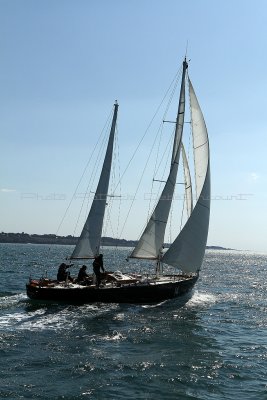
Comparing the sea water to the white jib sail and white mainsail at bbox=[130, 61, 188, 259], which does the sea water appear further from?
white mainsail at bbox=[130, 61, 188, 259]

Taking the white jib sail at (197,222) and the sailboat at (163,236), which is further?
the white jib sail at (197,222)

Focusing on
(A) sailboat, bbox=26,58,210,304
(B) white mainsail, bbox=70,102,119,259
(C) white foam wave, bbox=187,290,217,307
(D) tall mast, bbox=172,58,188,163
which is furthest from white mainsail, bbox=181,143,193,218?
(C) white foam wave, bbox=187,290,217,307

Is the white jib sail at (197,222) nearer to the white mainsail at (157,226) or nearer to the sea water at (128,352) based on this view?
the white mainsail at (157,226)

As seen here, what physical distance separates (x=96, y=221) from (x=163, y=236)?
15.0ft

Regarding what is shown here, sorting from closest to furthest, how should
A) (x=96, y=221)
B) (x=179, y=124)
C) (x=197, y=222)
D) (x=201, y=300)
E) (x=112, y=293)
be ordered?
(x=112, y=293) < (x=197, y=222) < (x=96, y=221) < (x=179, y=124) < (x=201, y=300)

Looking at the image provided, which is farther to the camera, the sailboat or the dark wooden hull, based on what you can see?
the sailboat

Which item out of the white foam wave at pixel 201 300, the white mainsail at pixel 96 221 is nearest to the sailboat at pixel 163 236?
the white mainsail at pixel 96 221

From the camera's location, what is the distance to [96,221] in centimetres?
3189

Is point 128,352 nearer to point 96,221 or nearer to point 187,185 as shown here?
point 96,221

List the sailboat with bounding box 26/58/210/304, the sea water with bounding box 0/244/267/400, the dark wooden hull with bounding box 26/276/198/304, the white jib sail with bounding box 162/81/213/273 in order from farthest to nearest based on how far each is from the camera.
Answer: the white jib sail with bounding box 162/81/213/273 → the sailboat with bounding box 26/58/210/304 → the dark wooden hull with bounding box 26/276/198/304 → the sea water with bounding box 0/244/267/400

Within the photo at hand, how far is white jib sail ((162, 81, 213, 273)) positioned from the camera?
29703 millimetres

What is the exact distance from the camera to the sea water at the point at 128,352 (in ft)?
43.8

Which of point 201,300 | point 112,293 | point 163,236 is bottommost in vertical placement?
point 201,300

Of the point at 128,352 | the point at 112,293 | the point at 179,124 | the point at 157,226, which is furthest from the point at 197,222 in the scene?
the point at 128,352
